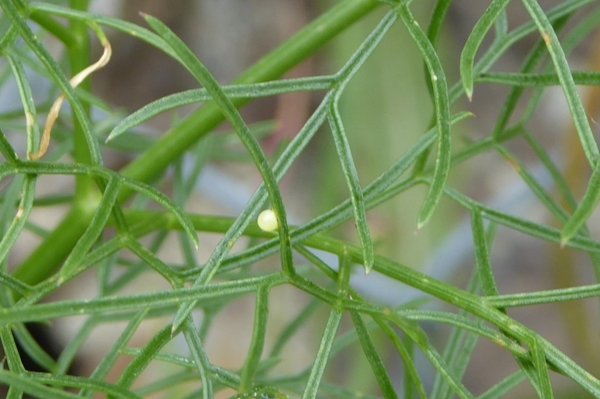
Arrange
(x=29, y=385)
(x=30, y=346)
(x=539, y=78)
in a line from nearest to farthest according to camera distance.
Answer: (x=29, y=385) → (x=539, y=78) → (x=30, y=346)

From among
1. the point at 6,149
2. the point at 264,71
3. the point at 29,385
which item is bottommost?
the point at 29,385

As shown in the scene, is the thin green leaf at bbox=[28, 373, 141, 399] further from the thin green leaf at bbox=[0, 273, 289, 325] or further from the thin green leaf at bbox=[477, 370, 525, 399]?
the thin green leaf at bbox=[477, 370, 525, 399]

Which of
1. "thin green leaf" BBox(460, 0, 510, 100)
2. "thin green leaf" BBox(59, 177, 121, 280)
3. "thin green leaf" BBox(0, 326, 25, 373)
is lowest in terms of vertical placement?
"thin green leaf" BBox(0, 326, 25, 373)

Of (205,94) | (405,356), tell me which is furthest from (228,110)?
(405,356)

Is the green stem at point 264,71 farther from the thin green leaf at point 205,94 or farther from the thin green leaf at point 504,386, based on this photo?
the thin green leaf at point 504,386

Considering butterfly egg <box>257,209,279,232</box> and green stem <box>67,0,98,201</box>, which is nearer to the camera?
butterfly egg <box>257,209,279,232</box>

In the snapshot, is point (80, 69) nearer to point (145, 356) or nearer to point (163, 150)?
point (163, 150)

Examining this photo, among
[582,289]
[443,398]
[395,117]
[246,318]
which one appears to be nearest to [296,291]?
[246,318]

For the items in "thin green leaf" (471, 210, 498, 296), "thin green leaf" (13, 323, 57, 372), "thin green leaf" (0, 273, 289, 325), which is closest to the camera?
"thin green leaf" (0, 273, 289, 325)

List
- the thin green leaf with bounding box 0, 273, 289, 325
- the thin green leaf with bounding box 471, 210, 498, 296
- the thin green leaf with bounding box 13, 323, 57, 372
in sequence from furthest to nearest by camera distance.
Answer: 1. the thin green leaf with bounding box 13, 323, 57, 372
2. the thin green leaf with bounding box 471, 210, 498, 296
3. the thin green leaf with bounding box 0, 273, 289, 325

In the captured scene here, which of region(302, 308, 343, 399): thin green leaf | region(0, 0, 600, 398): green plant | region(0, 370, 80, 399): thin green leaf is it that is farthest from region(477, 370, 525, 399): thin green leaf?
region(0, 370, 80, 399): thin green leaf
